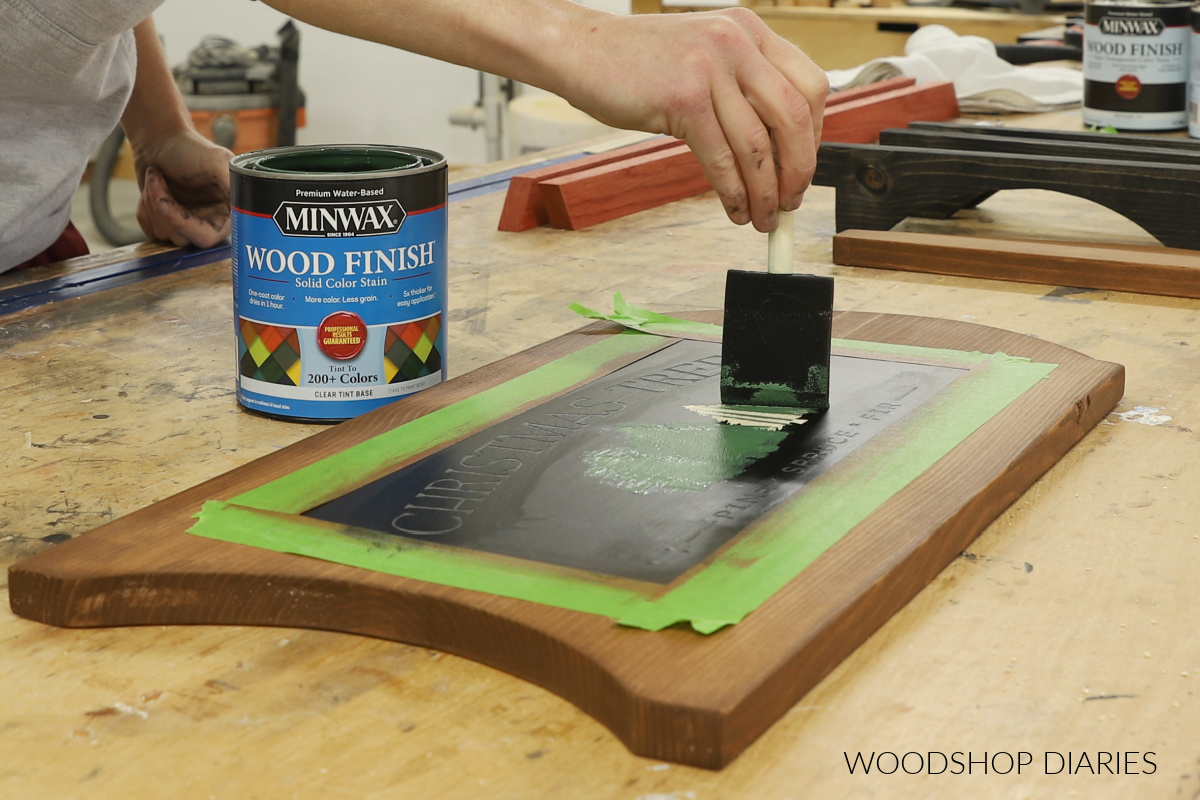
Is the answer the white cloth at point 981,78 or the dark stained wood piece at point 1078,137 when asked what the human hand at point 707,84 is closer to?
the dark stained wood piece at point 1078,137

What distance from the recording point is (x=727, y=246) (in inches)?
50.4

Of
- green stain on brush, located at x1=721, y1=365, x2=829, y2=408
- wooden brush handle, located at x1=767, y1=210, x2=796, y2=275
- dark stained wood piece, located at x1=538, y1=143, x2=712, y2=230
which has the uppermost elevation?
dark stained wood piece, located at x1=538, y1=143, x2=712, y2=230

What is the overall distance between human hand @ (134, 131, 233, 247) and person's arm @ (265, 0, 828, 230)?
53 cm

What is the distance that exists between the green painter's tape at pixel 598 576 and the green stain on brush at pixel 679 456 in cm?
5

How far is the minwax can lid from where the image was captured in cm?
81

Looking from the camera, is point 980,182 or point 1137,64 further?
point 1137,64

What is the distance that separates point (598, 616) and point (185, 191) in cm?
93

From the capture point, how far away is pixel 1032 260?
115 centimetres

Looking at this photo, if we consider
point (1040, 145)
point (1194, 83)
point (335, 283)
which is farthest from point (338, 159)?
point (1194, 83)

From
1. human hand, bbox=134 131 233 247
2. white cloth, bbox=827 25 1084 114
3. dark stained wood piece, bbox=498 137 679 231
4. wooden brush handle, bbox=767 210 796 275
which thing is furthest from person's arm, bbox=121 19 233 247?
white cloth, bbox=827 25 1084 114

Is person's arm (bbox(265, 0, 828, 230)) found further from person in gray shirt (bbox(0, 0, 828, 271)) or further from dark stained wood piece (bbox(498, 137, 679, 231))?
dark stained wood piece (bbox(498, 137, 679, 231))

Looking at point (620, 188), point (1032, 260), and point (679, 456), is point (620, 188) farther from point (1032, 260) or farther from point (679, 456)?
point (679, 456)

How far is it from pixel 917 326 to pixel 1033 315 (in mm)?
163

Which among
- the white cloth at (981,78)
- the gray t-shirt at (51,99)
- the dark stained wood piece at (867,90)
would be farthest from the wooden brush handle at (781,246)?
the white cloth at (981,78)
